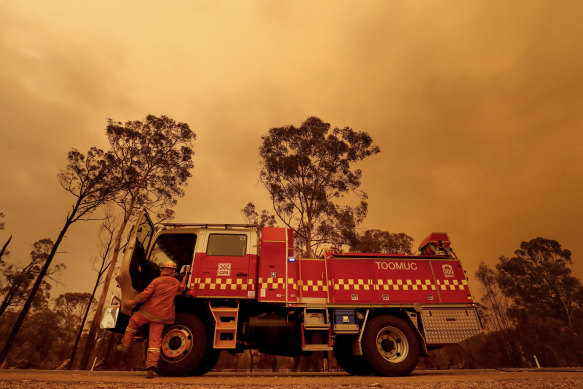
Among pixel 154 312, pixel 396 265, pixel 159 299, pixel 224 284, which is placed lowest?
pixel 154 312

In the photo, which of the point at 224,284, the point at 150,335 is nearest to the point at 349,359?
the point at 224,284

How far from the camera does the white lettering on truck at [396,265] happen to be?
25.4 feet

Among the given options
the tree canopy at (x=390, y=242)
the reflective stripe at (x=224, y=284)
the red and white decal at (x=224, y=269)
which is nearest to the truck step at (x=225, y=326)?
the reflective stripe at (x=224, y=284)

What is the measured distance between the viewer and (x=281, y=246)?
7.47m

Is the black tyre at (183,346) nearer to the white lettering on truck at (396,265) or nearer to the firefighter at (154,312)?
the firefighter at (154,312)

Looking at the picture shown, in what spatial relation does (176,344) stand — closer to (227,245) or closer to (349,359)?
(227,245)

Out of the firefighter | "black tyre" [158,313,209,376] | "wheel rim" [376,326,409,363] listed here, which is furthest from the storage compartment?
the firefighter

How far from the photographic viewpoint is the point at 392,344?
7145mm

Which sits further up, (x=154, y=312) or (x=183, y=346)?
(x=154, y=312)

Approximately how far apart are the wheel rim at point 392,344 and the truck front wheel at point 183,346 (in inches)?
163

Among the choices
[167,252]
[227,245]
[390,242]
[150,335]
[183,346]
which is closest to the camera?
[150,335]

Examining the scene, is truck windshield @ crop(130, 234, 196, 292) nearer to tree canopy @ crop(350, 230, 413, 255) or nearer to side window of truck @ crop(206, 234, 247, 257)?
side window of truck @ crop(206, 234, 247, 257)

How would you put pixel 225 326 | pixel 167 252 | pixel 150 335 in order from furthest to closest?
1. pixel 167 252
2. pixel 225 326
3. pixel 150 335

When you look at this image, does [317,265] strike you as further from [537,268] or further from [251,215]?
[537,268]
